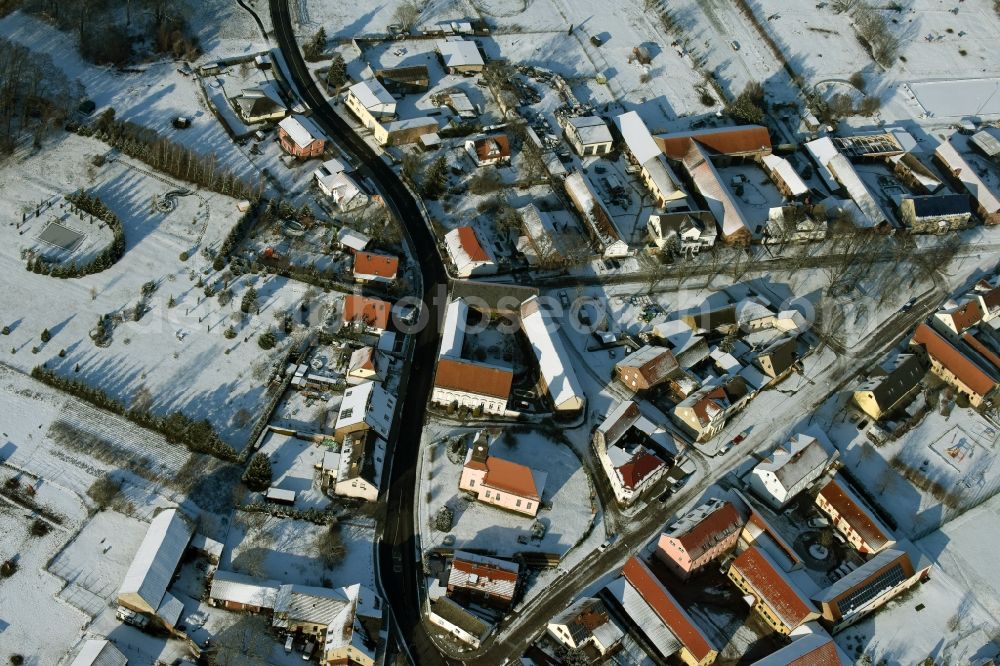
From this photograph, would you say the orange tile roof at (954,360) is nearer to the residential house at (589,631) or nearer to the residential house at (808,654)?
the residential house at (808,654)

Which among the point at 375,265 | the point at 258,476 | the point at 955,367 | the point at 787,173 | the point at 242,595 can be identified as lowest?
the point at 242,595

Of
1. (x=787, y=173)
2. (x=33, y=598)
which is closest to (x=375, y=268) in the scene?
(x=33, y=598)

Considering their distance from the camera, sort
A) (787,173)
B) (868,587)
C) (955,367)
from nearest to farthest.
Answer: (868,587), (955,367), (787,173)

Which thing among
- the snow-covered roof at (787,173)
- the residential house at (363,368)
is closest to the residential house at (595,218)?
the snow-covered roof at (787,173)

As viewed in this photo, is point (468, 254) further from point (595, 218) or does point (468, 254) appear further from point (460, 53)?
point (460, 53)

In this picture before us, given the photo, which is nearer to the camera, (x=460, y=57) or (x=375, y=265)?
(x=375, y=265)

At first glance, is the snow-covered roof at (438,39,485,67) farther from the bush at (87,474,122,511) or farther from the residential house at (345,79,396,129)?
the bush at (87,474,122,511)
